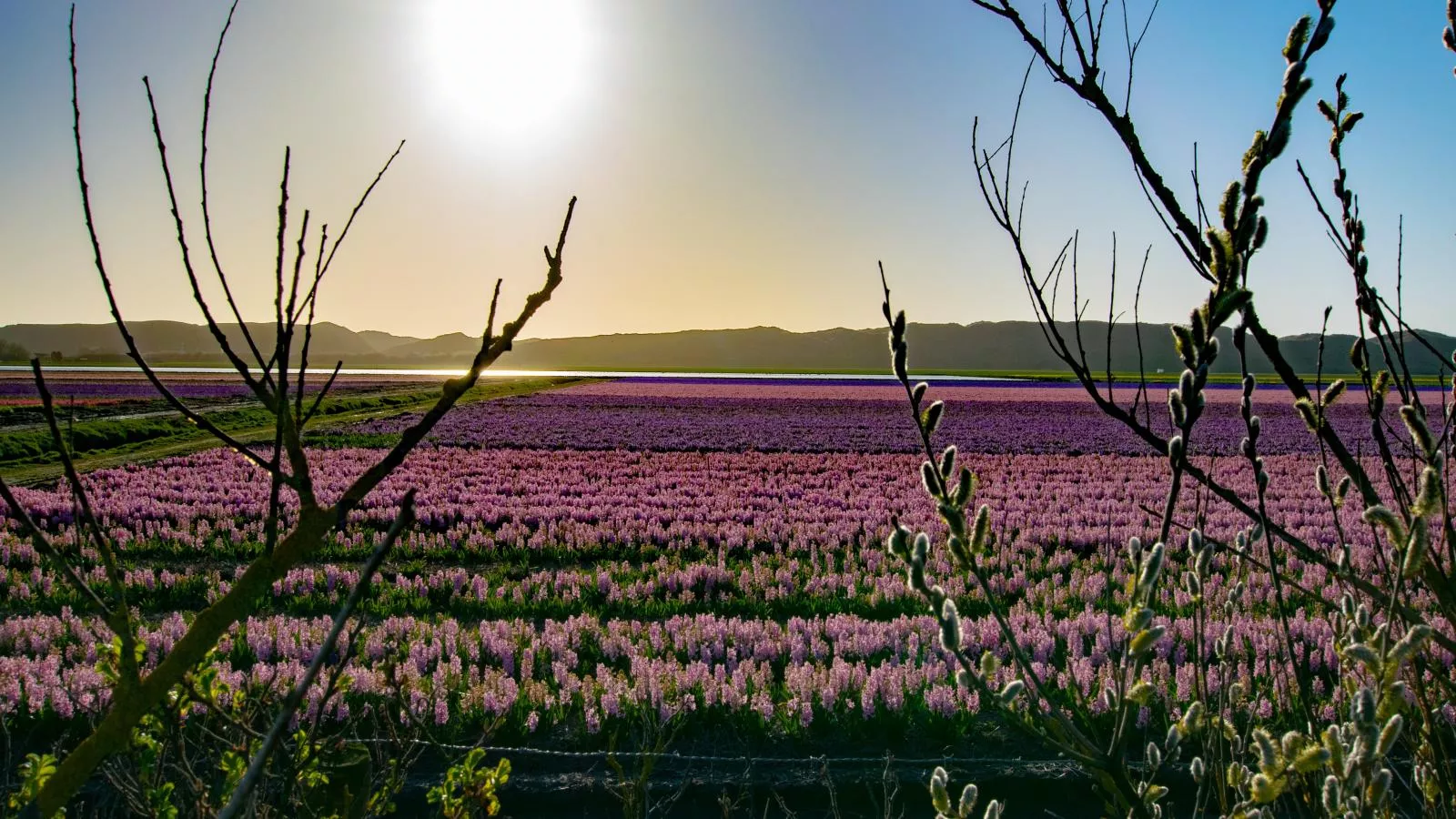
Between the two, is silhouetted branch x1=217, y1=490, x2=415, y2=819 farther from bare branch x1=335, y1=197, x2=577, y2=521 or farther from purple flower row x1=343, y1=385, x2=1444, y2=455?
purple flower row x1=343, y1=385, x2=1444, y2=455

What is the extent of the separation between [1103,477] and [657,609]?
12.9 metres

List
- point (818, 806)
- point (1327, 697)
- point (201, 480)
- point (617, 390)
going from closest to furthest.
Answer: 1. point (818, 806)
2. point (1327, 697)
3. point (201, 480)
4. point (617, 390)

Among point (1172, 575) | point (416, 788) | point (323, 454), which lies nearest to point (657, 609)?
point (416, 788)

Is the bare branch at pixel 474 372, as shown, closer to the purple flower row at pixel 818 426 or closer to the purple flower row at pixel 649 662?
the purple flower row at pixel 649 662

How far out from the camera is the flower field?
604cm

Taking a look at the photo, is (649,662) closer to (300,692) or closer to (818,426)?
(300,692)

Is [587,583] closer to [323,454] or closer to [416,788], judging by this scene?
[416,788]

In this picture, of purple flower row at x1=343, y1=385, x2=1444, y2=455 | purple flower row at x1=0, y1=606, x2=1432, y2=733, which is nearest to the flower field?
purple flower row at x1=0, y1=606, x2=1432, y2=733

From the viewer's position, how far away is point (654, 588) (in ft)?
30.8

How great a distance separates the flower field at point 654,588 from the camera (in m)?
6.04

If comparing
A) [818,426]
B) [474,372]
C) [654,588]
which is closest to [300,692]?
[474,372]

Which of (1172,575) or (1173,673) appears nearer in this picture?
(1173,673)

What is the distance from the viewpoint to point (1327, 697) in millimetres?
6242

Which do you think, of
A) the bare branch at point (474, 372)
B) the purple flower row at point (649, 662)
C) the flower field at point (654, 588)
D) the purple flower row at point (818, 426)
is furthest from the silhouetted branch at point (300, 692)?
the purple flower row at point (818, 426)
